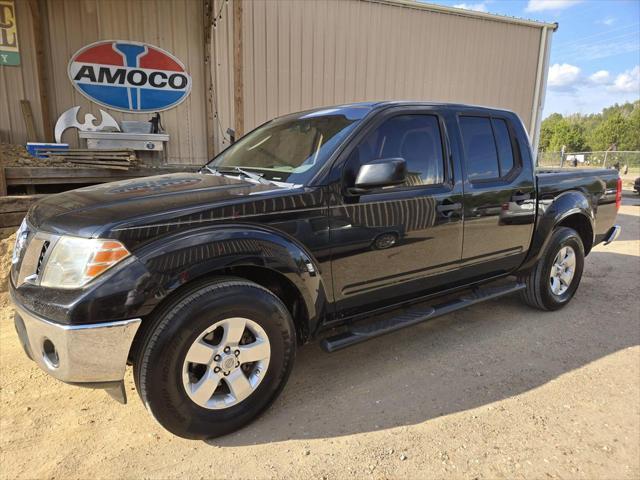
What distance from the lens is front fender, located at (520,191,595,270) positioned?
403cm

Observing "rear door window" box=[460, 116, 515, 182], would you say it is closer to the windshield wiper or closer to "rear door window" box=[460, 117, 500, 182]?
"rear door window" box=[460, 117, 500, 182]

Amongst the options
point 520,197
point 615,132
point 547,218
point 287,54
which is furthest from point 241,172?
point 615,132

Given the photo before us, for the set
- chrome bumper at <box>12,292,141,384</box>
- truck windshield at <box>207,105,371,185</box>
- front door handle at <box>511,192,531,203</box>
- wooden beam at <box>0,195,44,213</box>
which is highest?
truck windshield at <box>207,105,371,185</box>

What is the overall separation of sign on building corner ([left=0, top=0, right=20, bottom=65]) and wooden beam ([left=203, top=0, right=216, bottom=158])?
10.2 ft

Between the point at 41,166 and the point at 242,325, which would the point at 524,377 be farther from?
the point at 41,166

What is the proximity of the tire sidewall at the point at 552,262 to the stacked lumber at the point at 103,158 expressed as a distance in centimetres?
533

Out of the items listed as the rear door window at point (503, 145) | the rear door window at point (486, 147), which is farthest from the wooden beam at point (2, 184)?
the rear door window at point (503, 145)

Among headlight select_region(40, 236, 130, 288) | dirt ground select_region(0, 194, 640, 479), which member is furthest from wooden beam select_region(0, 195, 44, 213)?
headlight select_region(40, 236, 130, 288)

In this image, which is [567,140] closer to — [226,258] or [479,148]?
[479,148]

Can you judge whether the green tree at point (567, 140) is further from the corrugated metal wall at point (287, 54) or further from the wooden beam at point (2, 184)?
the wooden beam at point (2, 184)

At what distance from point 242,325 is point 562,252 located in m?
3.42

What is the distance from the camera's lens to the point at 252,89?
354 inches

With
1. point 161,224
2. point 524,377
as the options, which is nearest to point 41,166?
point 161,224

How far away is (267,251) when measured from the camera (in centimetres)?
244
